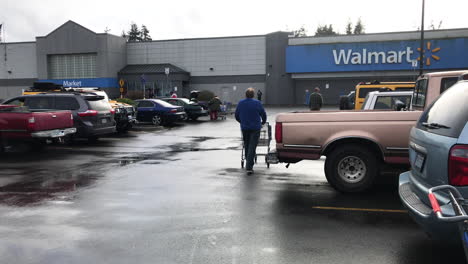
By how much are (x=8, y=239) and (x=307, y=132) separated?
483cm

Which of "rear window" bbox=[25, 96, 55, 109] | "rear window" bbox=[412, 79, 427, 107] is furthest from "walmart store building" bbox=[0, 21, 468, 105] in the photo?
Answer: "rear window" bbox=[412, 79, 427, 107]

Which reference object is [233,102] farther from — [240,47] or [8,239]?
[8,239]

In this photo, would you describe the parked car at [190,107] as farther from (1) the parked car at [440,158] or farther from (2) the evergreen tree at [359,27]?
(2) the evergreen tree at [359,27]

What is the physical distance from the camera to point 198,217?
6.00 meters

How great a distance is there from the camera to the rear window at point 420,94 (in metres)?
7.54

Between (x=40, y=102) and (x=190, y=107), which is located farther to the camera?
(x=190, y=107)

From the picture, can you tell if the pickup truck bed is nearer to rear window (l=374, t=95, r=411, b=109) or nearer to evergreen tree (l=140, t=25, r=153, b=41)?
rear window (l=374, t=95, r=411, b=109)

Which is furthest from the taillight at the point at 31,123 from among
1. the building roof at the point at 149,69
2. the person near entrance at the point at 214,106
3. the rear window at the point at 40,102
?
the building roof at the point at 149,69

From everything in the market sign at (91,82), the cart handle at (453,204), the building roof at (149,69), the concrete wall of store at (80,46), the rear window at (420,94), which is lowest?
the cart handle at (453,204)

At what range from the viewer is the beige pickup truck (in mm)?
7090

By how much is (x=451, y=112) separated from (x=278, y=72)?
43.7 m

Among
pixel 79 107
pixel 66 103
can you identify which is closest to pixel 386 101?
pixel 79 107

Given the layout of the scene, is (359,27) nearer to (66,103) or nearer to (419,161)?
(66,103)

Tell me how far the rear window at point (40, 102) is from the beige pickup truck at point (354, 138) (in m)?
9.86
